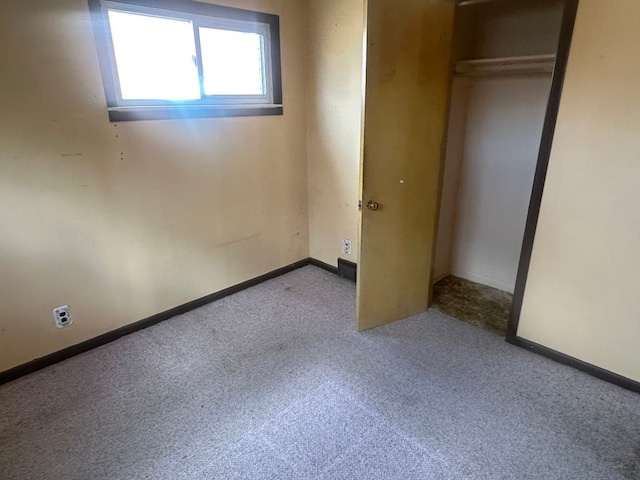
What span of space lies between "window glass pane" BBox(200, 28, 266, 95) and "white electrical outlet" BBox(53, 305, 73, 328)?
1615mm

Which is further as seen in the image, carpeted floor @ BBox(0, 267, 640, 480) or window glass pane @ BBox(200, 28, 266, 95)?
window glass pane @ BBox(200, 28, 266, 95)

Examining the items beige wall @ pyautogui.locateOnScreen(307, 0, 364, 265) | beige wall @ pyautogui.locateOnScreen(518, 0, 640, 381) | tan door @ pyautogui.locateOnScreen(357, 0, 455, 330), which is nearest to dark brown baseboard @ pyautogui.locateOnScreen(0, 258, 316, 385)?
beige wall @ pyautogui.locateOnScreen(307, 0, 364, 265)

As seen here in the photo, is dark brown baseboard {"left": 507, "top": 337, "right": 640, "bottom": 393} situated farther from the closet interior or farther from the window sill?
the window sill

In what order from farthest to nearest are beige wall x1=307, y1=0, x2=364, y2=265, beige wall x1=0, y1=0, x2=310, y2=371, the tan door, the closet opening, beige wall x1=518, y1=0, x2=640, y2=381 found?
beige wall x1=307, y1=0, x2=364, y2=265 → the closet opening → the tan door → beige wall x1=0, y1=0, x2=310, y2=371 → beige wall x1=518, y1=0, x2=640, y2=381

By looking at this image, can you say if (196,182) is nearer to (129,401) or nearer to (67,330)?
(67,330)

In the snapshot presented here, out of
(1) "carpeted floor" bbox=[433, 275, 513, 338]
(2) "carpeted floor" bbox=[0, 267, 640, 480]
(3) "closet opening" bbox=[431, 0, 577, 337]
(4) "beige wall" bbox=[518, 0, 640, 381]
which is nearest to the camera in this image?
(2) "carpeted floor" bbox=[0, 267, 640, 480]

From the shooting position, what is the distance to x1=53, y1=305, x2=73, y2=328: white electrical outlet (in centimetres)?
220

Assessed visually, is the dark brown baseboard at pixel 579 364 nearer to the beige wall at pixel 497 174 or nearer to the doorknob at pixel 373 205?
the beige wall at pixel 497 174

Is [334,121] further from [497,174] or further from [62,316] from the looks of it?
[62,316]

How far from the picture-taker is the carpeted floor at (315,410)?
1603mm

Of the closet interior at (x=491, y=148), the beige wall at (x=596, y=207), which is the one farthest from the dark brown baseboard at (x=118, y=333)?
the beige wall at (x=596, y=207)

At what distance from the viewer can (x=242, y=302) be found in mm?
2936

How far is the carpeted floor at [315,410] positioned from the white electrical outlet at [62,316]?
0.81 ft

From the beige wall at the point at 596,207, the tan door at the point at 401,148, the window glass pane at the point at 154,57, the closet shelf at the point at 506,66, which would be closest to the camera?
the beige wall at the point at 596,207
